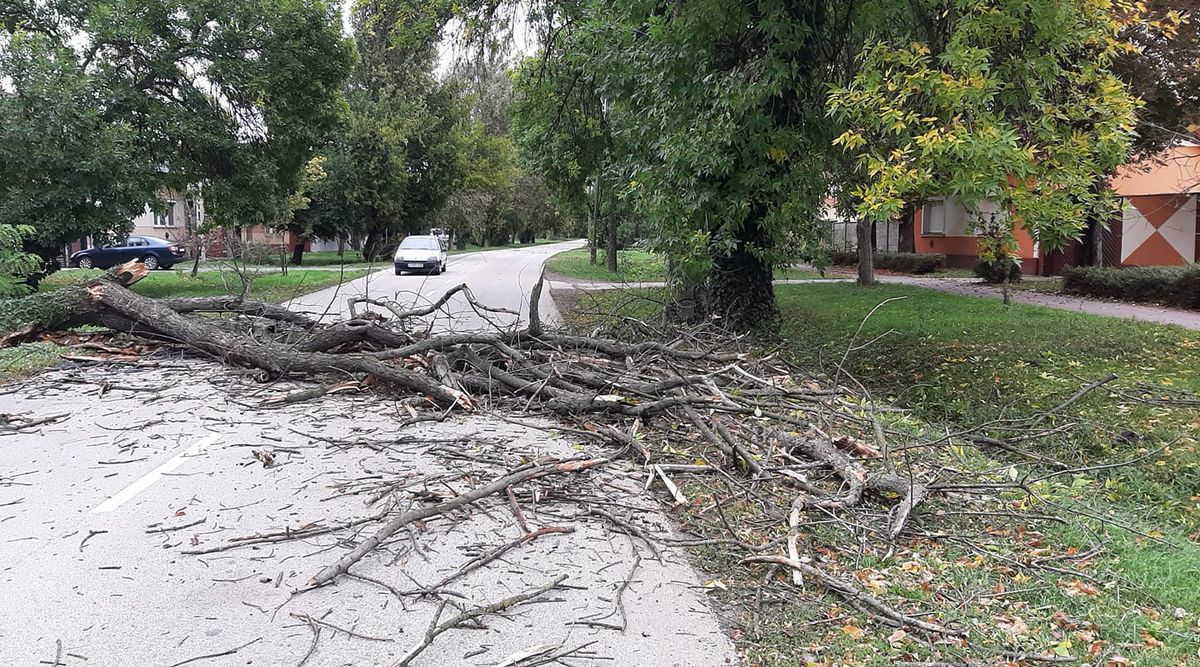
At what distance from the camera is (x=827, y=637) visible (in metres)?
3.42

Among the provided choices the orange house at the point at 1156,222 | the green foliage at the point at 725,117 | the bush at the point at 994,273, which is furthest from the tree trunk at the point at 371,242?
the green foliage at the point at 725,117

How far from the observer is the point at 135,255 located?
31.6m

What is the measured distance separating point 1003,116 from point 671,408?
14.6 feet

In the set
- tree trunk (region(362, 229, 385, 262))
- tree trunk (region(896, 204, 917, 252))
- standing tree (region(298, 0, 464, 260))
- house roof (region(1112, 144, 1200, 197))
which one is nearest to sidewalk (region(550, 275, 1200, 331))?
house roof (region(1112, 144, 1200, 197))

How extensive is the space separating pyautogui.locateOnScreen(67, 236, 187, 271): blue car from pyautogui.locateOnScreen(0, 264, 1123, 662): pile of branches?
2372cm

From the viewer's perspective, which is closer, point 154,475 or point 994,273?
point 154,475

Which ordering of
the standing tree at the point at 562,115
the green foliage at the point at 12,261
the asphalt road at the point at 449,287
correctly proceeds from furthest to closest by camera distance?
the standing tree at the point at 562,115 < the asphalt road at the point at 449,287 < the green foliage at the point at 12,261

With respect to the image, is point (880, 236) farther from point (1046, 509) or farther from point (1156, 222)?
point (1046, 509)

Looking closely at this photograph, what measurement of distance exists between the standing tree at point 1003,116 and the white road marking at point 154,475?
20.6ft

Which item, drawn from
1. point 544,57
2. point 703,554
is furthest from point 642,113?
point 703,554

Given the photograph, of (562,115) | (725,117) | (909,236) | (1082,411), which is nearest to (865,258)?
(562,115)

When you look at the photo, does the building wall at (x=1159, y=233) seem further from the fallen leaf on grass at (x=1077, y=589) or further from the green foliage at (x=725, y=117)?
the fallen leaf on grass at (x=1077, y=589)

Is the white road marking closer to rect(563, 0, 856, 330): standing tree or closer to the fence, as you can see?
rect(563, 0, 856, 330): standing tree

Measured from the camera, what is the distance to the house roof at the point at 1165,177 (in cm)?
1911
